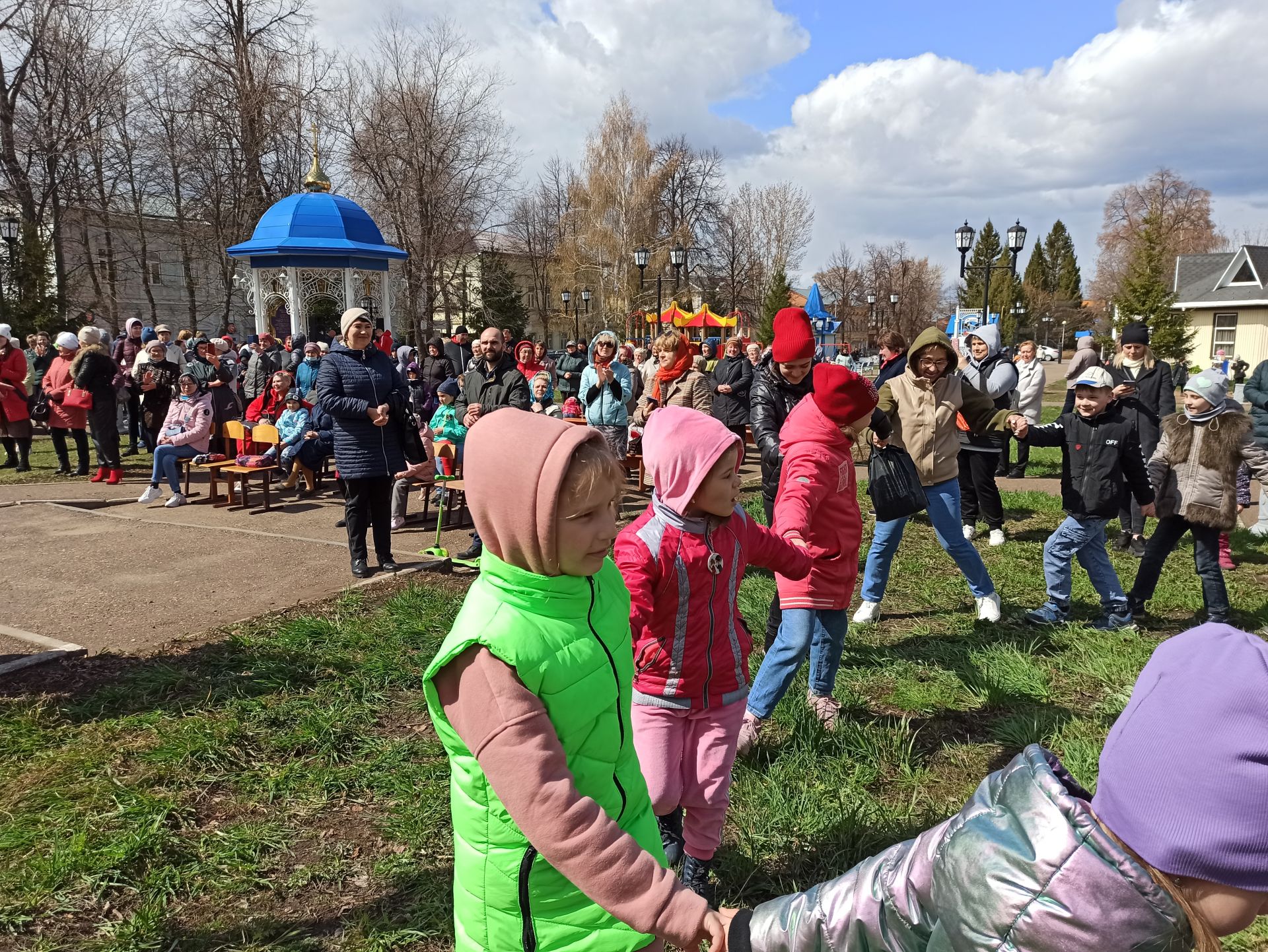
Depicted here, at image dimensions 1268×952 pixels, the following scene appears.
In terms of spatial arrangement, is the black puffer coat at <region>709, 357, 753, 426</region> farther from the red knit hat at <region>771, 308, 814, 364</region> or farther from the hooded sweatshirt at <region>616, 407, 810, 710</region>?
the hooded sweatshirt at <region>616, 407, 810, 710</region>

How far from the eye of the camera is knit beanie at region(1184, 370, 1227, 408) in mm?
5848

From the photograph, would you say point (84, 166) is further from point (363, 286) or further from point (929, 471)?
point (929, 471)

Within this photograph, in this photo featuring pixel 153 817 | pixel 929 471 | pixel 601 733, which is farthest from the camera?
pixel 929 471

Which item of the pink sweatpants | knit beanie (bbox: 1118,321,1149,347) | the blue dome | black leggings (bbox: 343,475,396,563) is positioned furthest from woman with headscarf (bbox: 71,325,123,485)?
knit beanie (bbox: 1118,321,1149,347)

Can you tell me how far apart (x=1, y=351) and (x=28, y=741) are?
10.8 m

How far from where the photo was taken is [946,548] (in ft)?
19.5

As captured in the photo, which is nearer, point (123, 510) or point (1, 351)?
point (123, 510)

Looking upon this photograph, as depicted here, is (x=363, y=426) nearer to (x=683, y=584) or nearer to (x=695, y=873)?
(x=683, y=584)

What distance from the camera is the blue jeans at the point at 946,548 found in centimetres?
575

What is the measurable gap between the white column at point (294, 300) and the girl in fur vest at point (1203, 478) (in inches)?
617

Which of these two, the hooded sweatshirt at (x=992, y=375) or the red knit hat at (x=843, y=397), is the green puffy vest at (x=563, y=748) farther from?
the hooded sweatshirt at (x=992, y=375)

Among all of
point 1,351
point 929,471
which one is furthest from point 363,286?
point 929,471

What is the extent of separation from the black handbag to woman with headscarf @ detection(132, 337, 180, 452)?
1034 cm

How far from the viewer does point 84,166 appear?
25953 mm
